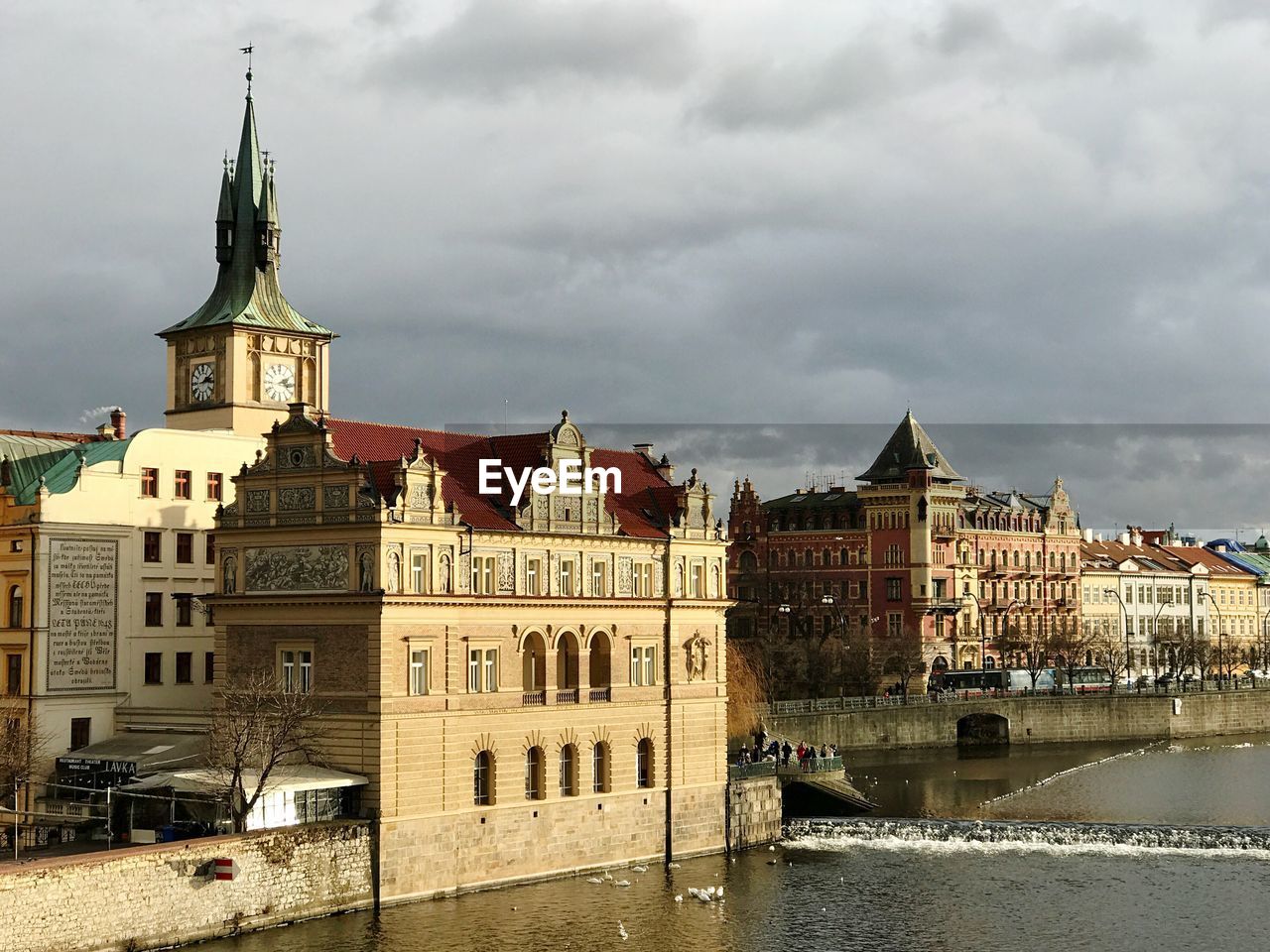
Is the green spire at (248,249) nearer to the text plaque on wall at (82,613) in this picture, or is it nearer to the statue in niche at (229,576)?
the text plaque on wall at (82,613)

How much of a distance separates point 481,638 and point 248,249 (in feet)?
99.2

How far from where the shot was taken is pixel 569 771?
268ft

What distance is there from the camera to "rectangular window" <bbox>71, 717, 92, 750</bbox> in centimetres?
8469

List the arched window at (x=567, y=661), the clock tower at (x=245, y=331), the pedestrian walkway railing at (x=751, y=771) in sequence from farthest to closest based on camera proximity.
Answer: the clock tower at (x=245, y=331)
the pedestrian walkway railing at (x=751, y=771)
the arched window at (x=567, y=661)

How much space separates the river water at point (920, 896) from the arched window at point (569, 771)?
373 cm

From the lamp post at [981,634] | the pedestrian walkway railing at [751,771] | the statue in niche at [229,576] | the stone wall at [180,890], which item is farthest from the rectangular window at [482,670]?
the lamp post at [981,634]

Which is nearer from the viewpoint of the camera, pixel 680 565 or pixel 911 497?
pixel 680 565

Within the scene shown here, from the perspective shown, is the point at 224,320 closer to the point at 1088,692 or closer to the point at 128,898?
the point at 128,898

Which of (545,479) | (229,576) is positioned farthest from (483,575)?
(229,576)

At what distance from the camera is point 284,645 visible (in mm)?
76062

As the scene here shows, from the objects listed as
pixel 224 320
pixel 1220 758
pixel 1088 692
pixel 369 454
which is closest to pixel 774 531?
pixel 1088 692

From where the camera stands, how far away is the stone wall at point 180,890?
60.2 m

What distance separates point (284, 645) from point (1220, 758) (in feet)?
281

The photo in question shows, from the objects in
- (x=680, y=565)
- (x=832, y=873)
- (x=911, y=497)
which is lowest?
(x=832, y=873)
